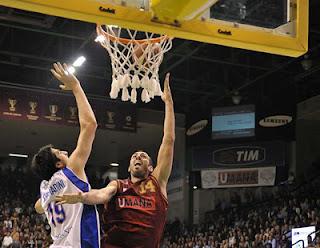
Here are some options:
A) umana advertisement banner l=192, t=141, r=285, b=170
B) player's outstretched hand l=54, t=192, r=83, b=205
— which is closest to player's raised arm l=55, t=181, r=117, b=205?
player's outstretched hand l=54, t=192, r=83, b=205

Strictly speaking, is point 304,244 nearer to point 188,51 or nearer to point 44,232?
point 188,51

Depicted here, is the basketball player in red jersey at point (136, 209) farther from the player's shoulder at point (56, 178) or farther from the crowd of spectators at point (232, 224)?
the crowd of spectators at point (232, 224)

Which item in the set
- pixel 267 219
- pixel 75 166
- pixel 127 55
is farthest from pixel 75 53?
pixel 75 166

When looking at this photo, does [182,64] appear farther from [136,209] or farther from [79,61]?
[136,209]

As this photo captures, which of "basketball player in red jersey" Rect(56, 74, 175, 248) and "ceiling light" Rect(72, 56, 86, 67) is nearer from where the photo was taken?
"basketball player in red jersey" Rect(56, 74, 175, 248)

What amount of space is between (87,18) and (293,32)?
65.9 inches

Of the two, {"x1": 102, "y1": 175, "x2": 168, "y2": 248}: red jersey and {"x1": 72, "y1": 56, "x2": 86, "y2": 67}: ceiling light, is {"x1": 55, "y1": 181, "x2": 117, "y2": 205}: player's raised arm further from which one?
{"x1": 72, "y1": 56, "x2": 86, "y2": 67}: ceiling light

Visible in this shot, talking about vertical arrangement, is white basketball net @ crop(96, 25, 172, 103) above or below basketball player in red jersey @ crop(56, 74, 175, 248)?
above

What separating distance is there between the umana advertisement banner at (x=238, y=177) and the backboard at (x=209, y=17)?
12.8m

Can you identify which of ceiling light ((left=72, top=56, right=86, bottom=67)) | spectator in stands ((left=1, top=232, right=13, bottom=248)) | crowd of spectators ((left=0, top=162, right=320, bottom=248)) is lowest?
spectator in stands ((left=1, top=232, right=13, bottom=248))

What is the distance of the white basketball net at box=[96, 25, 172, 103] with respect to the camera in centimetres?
583

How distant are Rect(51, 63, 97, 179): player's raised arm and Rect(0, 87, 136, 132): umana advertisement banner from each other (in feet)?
39.9

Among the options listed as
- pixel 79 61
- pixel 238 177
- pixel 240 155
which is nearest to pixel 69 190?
pixel 79 61

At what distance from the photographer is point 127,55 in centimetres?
589
